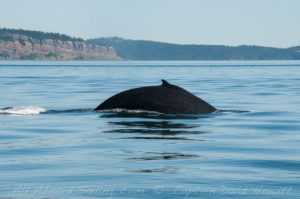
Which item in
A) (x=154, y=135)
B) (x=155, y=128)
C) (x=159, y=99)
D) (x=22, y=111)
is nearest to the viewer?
(x=154, y=135)

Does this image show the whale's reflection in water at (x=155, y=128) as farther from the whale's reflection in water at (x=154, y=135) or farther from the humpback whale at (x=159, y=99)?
the humpback whale at (x=159, y=99)

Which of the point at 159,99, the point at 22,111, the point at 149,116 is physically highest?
the point at 159,99

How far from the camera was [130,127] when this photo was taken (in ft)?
48.1

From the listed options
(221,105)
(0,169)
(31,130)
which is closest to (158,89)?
(31,130)

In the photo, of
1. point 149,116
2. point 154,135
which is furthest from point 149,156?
point 149,116

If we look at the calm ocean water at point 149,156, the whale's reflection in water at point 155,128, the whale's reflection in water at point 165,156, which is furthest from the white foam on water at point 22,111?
the whale's reflection in water at point 165,156

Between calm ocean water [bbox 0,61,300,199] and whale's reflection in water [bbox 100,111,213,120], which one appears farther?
whale's reflection in water [bbox 100,111,213,120]

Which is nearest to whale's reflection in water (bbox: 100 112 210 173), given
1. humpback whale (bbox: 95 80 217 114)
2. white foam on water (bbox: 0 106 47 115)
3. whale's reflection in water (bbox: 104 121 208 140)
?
whale's reflection in water (bbox: 104 121 208 140)

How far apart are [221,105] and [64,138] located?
11.0m

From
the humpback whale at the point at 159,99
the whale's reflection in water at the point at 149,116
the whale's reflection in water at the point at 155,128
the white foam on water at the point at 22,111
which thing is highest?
the humpback whale at the point at 159,99

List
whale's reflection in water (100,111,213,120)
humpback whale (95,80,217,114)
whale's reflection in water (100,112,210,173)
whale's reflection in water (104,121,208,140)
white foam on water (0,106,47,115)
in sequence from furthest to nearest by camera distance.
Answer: white foam on water (0,106,47,115) < humpback whale (95,80,217,114) < whale's reflection in water (100,111,213,120) < whale's reflection in water (104,121,208,140) < whale's reflection in water (100,112,210,173)

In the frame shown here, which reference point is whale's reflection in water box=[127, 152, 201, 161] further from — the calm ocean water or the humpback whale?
the humpback whale

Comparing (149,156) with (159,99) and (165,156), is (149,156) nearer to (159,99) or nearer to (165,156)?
(165,156)

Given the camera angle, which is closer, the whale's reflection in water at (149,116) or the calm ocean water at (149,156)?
the calm ocean water at (149,156)
